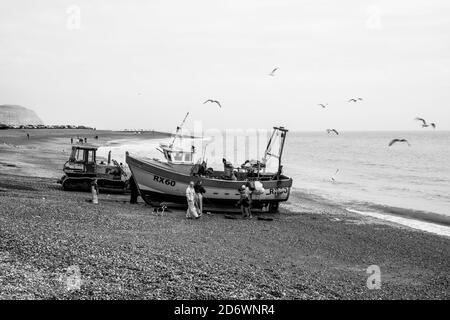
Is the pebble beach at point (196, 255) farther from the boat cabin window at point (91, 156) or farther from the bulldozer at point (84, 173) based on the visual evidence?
the boat cabin window at point (91, 156)

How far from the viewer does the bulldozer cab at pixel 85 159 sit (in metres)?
25.9

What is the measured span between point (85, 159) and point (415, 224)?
1747cm

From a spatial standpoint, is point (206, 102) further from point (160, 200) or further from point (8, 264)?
point (8, 264)

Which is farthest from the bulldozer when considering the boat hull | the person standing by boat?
the person standing by boat

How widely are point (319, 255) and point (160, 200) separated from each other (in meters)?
10.3

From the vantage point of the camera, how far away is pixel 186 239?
15.5 m

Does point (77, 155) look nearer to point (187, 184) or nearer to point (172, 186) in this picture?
point (172, 186)

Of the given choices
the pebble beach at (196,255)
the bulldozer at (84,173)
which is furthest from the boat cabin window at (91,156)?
the pebble beach at (196,255)

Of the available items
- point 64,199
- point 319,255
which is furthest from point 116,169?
point 319,255

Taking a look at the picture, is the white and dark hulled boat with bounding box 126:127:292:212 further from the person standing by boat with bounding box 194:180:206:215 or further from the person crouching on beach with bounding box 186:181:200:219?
the person crouching on beach with bounding box 186:181:200:219

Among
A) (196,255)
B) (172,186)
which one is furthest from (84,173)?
(196,255)

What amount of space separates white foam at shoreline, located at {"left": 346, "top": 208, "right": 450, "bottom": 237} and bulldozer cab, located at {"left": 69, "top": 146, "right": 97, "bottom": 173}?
15048 mm

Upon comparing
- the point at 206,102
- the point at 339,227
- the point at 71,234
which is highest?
the point at 206,102

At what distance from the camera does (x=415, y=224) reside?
991 inches
